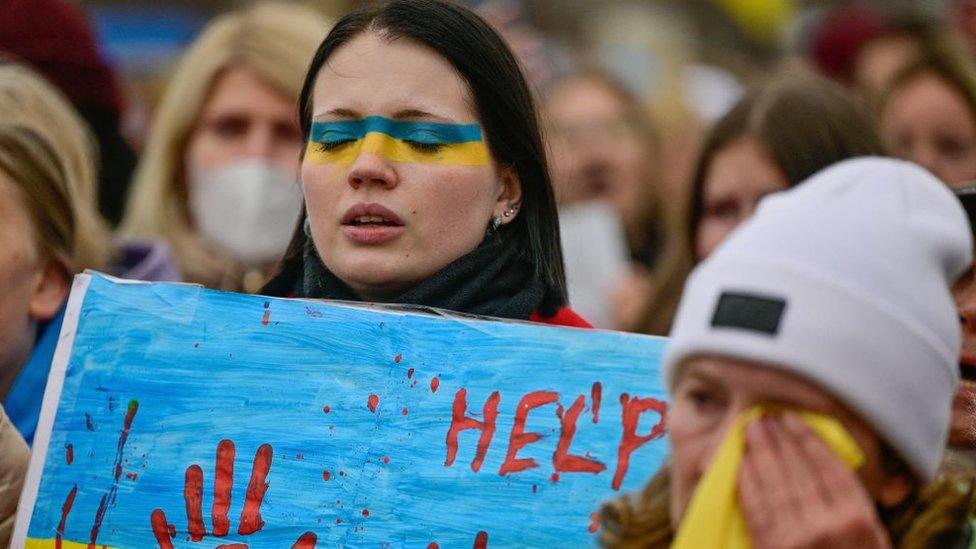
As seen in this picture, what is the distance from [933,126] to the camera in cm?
493

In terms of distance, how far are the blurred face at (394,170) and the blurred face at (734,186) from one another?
1110mm

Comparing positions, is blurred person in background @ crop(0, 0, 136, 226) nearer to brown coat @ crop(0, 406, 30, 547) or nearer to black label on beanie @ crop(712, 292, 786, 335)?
brown coat @ crop(0, 406, 30, 547)

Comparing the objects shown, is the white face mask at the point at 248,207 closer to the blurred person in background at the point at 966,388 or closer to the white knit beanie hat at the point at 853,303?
the blurred person in background at the point at 966,388

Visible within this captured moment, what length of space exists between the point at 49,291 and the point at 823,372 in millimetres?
2067

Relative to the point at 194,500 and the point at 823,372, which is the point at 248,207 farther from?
the point at 823,372

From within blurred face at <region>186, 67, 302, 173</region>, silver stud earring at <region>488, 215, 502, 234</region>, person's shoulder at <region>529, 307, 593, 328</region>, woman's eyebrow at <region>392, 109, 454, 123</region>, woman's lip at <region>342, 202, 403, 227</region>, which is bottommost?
person's shoulder at <region>529, 307, 593, 328</region>

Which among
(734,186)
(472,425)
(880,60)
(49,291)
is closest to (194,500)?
(472,425)

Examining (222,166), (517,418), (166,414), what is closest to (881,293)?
(517,418)

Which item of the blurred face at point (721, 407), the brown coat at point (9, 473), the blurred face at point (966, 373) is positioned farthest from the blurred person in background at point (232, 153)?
the blurred face at point (721, 407)

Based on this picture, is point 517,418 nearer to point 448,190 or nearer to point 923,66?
point 448,190

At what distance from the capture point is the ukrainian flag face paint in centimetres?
292

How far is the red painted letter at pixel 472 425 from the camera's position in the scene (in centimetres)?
264

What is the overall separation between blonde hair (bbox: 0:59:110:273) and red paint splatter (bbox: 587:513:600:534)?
1.53m

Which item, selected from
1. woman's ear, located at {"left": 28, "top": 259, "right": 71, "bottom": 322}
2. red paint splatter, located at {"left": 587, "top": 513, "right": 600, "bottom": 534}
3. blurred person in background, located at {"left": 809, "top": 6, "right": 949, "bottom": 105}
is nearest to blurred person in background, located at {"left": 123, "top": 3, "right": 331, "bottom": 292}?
woman's ear, located at {"left": 28, "top": 259, "right": 71, "bottom": 322}
